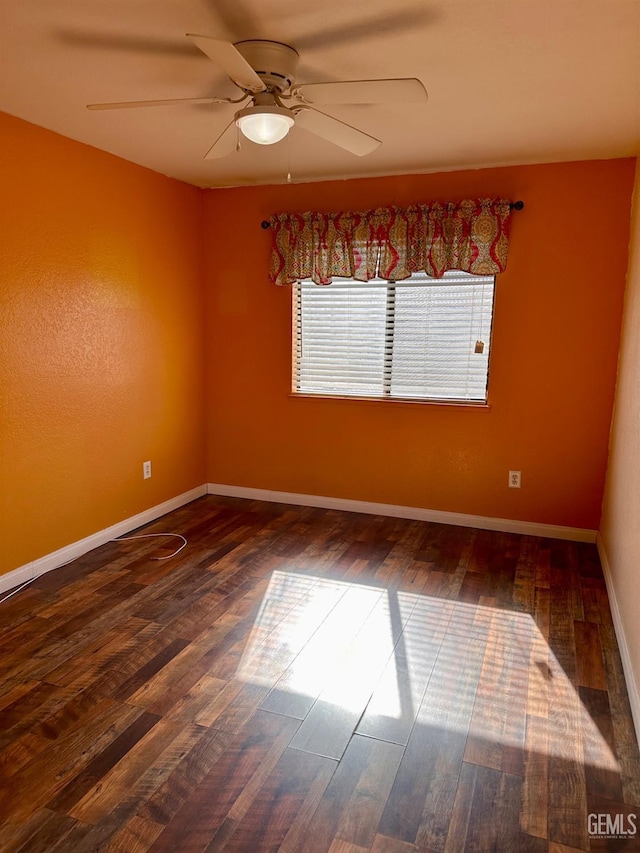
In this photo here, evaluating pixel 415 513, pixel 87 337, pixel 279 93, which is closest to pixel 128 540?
pixel 87 337

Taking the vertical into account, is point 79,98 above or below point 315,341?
above

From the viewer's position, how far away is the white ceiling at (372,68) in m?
1.81

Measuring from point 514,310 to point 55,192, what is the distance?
280 cm

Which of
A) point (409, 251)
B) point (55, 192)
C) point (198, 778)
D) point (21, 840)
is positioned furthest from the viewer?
point (409, 251)

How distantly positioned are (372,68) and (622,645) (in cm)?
259

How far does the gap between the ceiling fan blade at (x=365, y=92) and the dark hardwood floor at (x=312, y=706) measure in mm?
2158

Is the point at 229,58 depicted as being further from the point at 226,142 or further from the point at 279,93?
the point at 226,142

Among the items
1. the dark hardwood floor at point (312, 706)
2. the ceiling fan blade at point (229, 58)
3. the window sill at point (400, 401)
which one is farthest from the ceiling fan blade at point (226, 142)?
the dark hardwood floor at point (312, 706)

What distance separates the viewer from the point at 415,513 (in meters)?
4.07

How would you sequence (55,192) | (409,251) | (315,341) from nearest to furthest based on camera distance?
(55,192) → (409,251) → (315,341)

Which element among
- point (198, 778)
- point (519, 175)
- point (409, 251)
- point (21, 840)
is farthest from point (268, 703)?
point (519, 175)

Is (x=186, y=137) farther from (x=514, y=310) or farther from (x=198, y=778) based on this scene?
(x=198, y=778)

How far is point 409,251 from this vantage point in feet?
12.3

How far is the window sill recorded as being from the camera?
12.5ft
